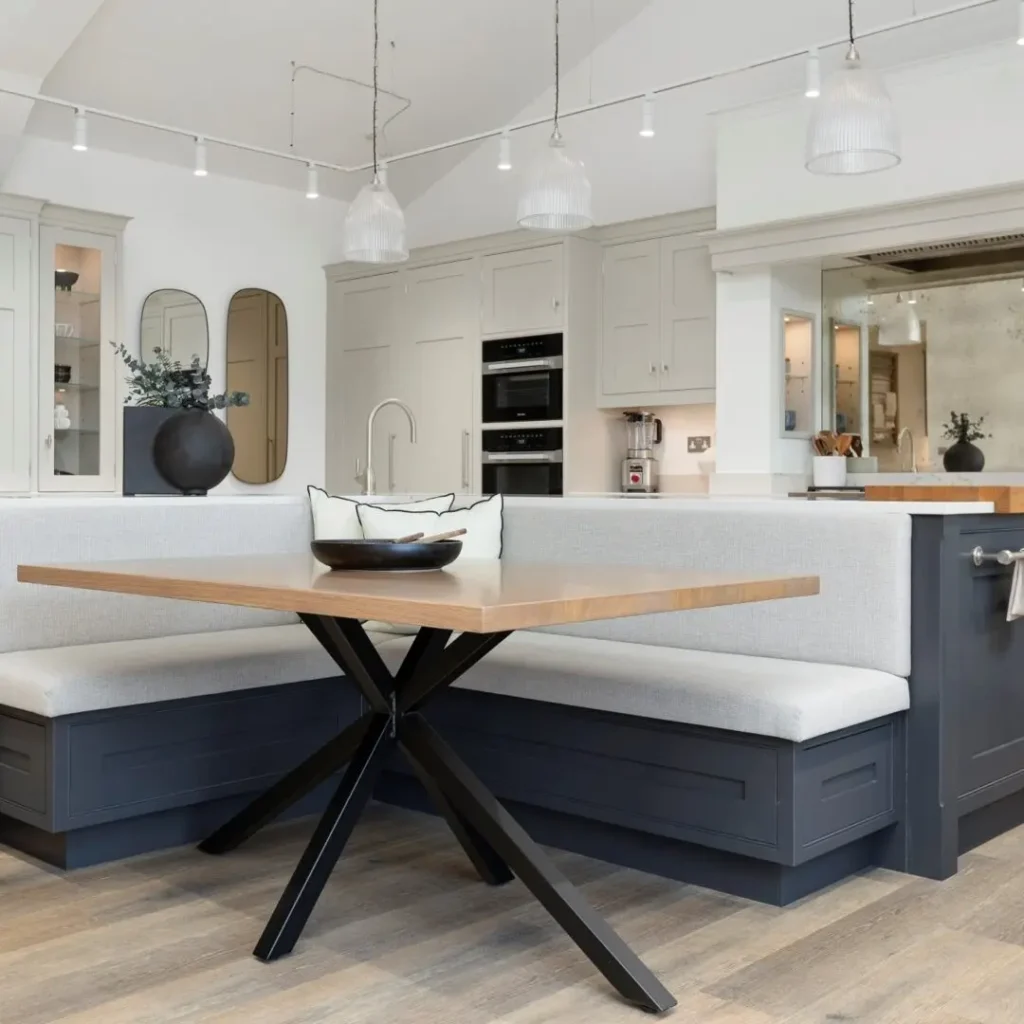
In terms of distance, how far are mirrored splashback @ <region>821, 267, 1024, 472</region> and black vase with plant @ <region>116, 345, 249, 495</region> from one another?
131 inches

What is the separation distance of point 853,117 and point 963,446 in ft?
8.71

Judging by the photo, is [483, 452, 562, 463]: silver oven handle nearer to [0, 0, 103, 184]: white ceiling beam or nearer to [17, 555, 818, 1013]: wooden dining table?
[0, 0, 103, 184]: white ceiling beam

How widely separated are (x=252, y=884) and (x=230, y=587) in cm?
88

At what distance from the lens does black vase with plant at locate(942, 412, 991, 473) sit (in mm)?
5578

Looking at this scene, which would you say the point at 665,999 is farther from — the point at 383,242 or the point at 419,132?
the point at 419,132

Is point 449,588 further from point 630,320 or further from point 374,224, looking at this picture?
point 630,320

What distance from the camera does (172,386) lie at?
150 inches

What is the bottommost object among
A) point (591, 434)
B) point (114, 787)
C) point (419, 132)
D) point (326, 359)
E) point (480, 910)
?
point (480, 910)

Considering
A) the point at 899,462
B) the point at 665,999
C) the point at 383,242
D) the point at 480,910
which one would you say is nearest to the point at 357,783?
the point at 480,910

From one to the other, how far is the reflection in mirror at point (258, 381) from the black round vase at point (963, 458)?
3791mm

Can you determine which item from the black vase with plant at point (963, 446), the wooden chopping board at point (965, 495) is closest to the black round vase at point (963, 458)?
the black vase with plant at point (963, 446)

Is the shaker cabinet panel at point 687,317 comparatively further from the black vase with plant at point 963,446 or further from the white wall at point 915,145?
the black vase with plant at point 963,446

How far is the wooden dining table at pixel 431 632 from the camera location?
1.93 meters

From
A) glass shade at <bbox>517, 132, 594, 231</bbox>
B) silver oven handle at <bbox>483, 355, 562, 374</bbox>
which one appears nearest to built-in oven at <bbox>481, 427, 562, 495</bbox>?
silver oven handle at <bbox>483, 355, 562, 374</bbox>
